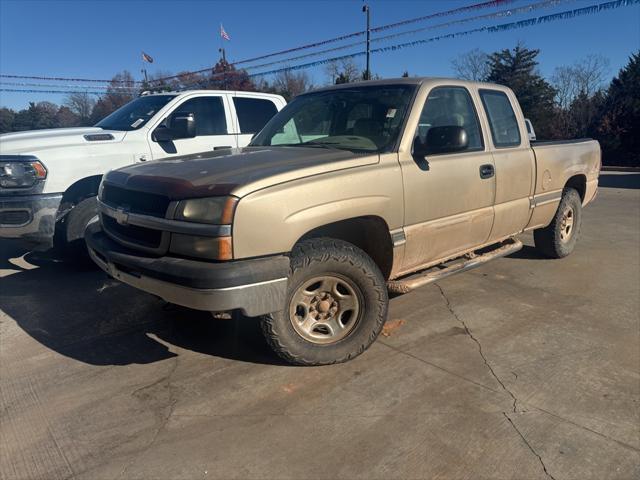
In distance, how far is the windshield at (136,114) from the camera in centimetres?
597

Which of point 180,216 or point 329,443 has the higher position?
point 180,216

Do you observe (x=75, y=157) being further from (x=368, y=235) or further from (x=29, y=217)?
(x=368, y=235)

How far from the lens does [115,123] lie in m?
6.16

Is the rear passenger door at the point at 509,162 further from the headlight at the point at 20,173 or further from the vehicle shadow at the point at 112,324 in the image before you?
the headlight at the point at 20,173

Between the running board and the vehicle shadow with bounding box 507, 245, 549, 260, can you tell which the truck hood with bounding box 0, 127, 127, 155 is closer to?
the running board

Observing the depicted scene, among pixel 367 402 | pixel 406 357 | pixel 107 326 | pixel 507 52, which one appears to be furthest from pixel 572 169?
pixel 507 52

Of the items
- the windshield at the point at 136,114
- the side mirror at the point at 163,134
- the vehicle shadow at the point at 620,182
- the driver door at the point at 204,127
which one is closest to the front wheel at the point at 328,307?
the side mirror at the point at 163,134

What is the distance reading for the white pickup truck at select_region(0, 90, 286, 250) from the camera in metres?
4.75

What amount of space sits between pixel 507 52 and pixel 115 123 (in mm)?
36893

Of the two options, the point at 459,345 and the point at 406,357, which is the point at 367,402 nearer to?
the point at 406,357

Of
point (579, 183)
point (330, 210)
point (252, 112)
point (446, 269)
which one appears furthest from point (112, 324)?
point (579, 183)

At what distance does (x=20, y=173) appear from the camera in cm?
474

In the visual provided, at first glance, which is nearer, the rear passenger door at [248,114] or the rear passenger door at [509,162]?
the rear passenger door at [509,162]

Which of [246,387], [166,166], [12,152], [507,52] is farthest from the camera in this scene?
[507,52]
